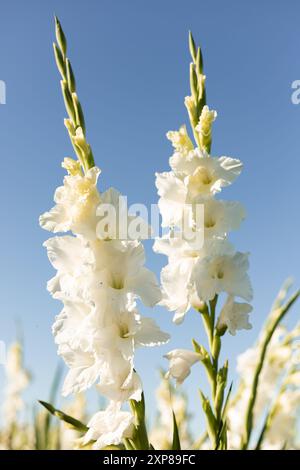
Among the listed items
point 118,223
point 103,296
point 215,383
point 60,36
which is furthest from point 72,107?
point 215,383

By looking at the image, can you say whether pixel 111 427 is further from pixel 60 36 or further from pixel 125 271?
pixel 60 36

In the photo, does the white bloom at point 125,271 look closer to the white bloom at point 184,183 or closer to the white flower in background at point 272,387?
the white bloom at point 184,183

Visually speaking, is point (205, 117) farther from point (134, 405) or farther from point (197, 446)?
point (197, 446)

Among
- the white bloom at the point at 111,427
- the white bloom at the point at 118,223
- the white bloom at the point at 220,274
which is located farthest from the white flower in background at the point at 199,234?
the white bloom at the point at 111,427

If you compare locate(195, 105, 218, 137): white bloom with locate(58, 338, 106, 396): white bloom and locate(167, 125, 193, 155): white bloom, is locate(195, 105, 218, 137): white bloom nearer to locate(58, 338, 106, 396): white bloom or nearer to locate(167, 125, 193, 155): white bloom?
locate(167, 125, 193, 155): white bloom

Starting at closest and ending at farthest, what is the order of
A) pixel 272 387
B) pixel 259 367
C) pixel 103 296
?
pixel 103 296 → pixel 259 367 → pixel 272 387
